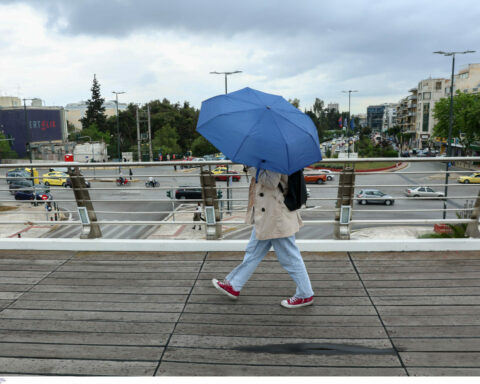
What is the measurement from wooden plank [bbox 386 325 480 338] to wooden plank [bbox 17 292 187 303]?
1.82m

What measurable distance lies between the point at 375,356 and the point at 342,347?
0.75ft

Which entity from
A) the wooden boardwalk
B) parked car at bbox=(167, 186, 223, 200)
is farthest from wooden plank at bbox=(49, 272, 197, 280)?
parked car at bbox=(167, 186, 223, 200)

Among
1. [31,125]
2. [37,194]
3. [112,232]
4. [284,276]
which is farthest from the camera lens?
[31,125]

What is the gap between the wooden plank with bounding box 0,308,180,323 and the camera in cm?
340

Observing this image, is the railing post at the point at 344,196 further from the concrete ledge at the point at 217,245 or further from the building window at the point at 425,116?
the building window at the point at 425,116

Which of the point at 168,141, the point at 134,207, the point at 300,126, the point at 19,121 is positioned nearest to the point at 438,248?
the point at 300,126

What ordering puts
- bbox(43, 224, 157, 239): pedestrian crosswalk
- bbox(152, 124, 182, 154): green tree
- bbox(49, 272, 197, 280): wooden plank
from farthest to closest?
bbox(152, 124, 182, 154): green tree, bbox(43, 224, 157, 239): pedestrian crosswalk, bbox(49, 272, 197, 280): wooden plank

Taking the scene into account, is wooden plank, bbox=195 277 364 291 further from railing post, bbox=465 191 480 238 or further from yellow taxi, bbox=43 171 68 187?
yellow taxi, bbox=43 171 68 187

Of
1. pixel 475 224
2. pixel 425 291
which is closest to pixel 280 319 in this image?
pixel 425 291

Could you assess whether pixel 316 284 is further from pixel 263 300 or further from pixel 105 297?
pixel 105 297

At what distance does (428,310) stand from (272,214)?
156 cm

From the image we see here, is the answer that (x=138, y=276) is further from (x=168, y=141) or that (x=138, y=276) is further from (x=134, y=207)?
(x=168, y=141)

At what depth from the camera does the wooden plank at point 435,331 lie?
3.08 m

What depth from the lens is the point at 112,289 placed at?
13.2 ft
